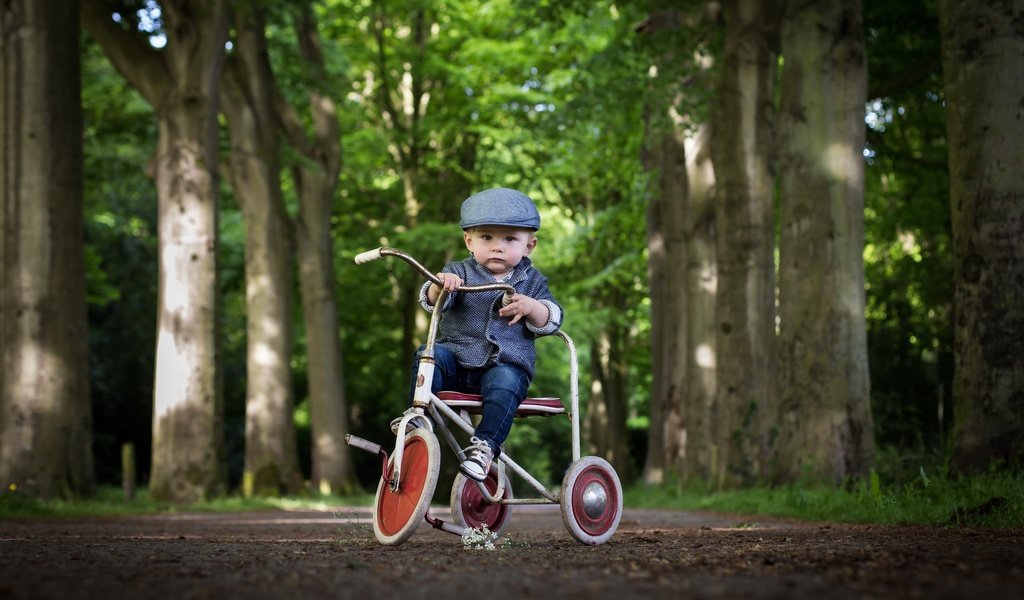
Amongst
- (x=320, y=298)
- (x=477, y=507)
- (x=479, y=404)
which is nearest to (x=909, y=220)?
(x=320, y=298)

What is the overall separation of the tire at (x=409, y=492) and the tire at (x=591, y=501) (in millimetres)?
737

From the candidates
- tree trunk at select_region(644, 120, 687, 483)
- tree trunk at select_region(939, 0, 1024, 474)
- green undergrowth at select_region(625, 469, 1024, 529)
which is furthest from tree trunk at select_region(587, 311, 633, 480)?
tree trunk at select_region(939, 0, 1024, 474)

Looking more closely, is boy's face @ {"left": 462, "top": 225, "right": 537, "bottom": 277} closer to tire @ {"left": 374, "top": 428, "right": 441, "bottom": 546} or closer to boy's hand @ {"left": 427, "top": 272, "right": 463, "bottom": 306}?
boy's hand @ {"left": 427, "top": 272, "right": 463, "bottom": 306}

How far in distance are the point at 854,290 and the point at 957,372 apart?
3034mm

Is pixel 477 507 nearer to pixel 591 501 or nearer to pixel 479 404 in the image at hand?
pixel 591 501

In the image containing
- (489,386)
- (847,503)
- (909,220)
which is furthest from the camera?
(909,220)

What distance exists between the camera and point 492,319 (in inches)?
262

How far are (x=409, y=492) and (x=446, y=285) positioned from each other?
0.99 m

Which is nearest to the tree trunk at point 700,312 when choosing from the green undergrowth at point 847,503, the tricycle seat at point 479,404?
the green undergrowth at point 847,503

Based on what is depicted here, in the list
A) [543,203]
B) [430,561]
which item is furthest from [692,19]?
[430,561]

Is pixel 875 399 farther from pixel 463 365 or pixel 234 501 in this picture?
pixel 463 365

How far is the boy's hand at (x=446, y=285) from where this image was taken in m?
6.40

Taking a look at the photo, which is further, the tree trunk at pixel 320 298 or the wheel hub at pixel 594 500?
the tree trunk at pixel 320 298

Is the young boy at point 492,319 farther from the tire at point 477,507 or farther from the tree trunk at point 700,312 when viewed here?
the tree trunk at point 700,312
